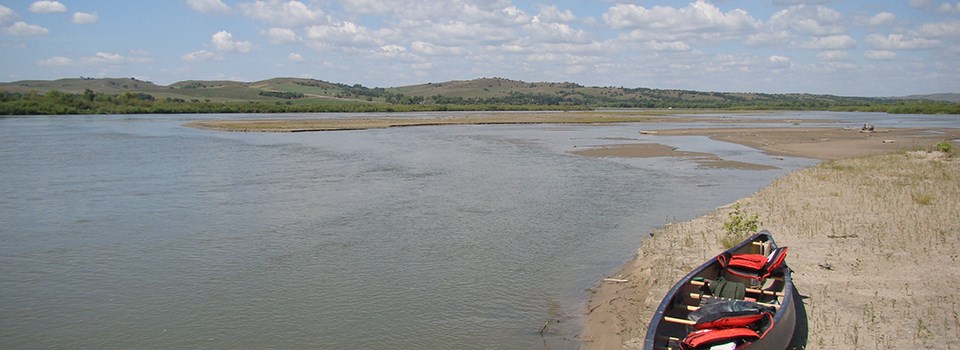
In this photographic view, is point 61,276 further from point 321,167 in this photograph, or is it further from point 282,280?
point 321,167

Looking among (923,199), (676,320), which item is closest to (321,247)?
(676,320)

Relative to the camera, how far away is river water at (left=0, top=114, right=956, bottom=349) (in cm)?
1045

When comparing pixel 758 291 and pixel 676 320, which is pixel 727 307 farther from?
pixel 758 291

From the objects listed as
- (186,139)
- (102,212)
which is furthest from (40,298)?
(186,139)

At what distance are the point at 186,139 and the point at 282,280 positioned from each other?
42181 mm

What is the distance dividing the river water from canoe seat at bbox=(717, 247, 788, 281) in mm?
2485

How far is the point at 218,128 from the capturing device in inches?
2566

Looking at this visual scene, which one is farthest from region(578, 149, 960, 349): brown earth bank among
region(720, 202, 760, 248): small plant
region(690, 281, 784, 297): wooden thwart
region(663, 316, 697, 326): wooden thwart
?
region(663, 316, 697, 326): wooden thwart

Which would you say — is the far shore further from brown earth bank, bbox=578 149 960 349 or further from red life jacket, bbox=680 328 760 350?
red life jacket, bbox=680 328 760 350

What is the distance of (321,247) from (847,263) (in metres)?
10.8

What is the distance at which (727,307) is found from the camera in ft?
25.6

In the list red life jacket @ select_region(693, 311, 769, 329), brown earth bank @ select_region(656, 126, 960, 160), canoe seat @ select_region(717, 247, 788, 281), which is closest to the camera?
red life jacket @ select_region(693, 311, 769, 329)

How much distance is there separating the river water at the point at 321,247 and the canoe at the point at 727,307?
1.92 metres

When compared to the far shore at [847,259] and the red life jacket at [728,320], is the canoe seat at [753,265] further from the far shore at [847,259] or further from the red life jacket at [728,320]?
the red life jacket at [728,320]
